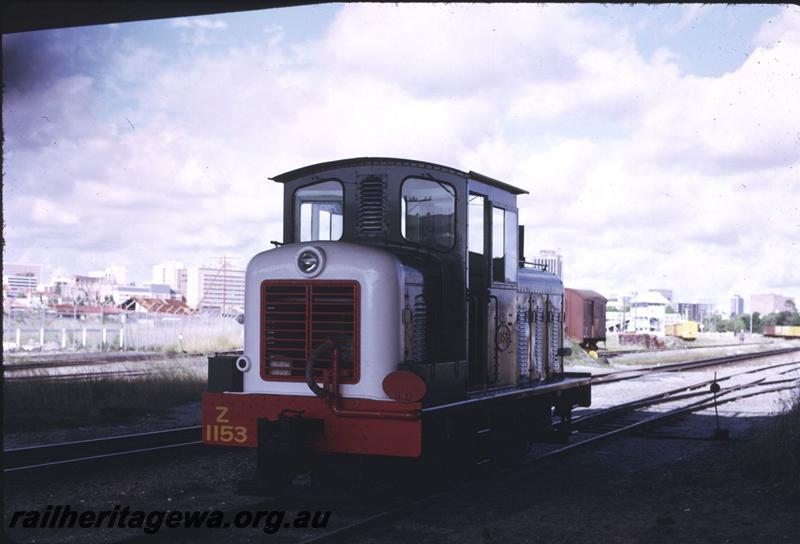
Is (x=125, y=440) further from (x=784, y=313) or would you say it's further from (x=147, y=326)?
(x=784, y=313)

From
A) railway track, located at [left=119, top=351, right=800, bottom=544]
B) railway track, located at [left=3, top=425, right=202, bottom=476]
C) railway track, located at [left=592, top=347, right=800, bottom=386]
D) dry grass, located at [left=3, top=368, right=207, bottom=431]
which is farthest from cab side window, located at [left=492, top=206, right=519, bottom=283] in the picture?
railway track, located at [left=592, top=347, right=800, bottom=386]

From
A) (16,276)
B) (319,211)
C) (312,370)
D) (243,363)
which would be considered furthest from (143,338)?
(16,276)

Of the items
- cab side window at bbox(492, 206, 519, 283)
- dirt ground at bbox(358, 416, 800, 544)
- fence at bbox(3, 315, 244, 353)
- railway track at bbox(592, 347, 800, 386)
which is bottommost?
dirt ground at bbox(358, 416, 800, 544)

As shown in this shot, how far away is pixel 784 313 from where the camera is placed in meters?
119

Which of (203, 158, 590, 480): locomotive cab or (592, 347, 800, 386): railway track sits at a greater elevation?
(203, 158, 590, 480): locomotive cab

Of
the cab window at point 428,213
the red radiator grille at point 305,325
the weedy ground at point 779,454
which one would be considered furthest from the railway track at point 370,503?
the cab window at point 428,213

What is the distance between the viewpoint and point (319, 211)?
28.2ft

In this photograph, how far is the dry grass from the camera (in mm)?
13883

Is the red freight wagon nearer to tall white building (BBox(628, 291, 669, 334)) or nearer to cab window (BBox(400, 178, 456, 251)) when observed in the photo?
cab window (BBox(400, 178, 456, 251))

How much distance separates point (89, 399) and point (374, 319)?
10.1 meters

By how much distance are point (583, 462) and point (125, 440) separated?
5995 millimetres

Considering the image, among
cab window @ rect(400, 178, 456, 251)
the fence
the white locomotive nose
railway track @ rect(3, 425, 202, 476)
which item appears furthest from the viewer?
the fence

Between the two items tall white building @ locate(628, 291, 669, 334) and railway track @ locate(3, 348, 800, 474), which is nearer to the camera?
railway track @ locate(3, 348, 800, 474)

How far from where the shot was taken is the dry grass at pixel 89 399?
547 inches
